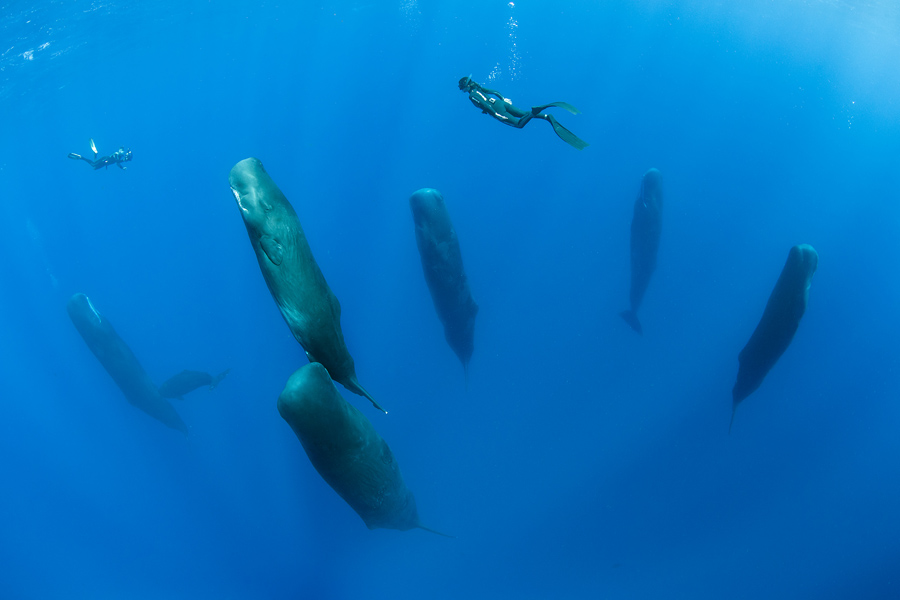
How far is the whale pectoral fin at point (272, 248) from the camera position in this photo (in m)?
1.96

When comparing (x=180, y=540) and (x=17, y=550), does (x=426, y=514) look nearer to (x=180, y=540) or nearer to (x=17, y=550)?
(x=180, y=540)

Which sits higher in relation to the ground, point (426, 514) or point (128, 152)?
point (128, 152)

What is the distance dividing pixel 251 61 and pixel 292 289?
3337 cm

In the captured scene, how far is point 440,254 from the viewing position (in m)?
6.65

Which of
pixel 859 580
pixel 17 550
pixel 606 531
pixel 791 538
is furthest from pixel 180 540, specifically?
pixel 859 580

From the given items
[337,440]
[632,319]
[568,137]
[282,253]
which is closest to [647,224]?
[632,319]

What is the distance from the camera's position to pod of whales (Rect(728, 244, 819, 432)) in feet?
18.9

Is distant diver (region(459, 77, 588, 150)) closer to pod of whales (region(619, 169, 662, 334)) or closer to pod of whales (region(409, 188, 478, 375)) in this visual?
pod of whales (region(409, 188, 478, 375))

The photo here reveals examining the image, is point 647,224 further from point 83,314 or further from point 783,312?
point 83,314

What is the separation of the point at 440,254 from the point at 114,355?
8067 millimetres

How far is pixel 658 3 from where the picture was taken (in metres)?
24.4

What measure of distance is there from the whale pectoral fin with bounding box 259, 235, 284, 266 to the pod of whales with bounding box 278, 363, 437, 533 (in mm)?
576

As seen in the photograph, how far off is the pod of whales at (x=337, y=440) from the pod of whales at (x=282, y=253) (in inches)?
11.6

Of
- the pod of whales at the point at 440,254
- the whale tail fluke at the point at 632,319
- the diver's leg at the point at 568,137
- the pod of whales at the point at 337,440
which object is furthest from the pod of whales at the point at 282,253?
the whale tail fluke at the point at 632,319
